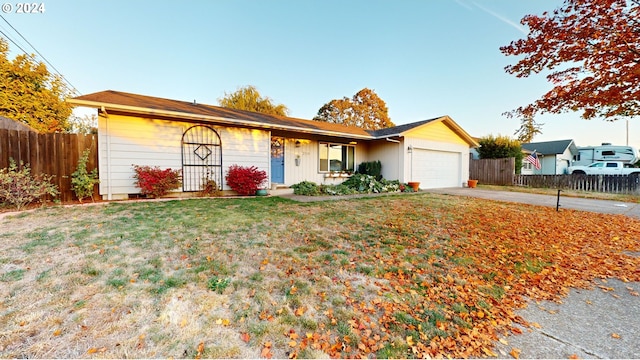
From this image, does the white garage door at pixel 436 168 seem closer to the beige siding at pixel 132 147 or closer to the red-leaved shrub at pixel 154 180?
the beige siding at pixel 132 147

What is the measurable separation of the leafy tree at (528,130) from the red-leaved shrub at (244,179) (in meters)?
36.2

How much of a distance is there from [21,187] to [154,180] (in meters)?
2.50

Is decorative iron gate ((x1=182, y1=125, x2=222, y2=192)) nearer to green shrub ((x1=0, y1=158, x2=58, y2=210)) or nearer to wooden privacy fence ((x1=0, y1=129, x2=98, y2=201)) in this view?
wooden privacy fence ((x1=0, y1=129, x2=98, y2=201))

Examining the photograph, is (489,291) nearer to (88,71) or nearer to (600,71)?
(600,71)

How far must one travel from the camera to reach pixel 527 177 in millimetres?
15133

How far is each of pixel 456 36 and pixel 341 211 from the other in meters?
9.31

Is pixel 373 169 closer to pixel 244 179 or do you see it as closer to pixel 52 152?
pixel 244 179

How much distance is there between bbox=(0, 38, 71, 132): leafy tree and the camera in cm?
1196

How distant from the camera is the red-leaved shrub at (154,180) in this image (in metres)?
7.17

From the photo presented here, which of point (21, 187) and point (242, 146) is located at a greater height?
point (242, 146)

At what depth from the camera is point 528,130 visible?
31.6 meters

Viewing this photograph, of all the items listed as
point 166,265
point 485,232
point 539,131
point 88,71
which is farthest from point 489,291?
point 539,131

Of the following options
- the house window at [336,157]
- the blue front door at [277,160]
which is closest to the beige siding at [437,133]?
the house window at [336,157]

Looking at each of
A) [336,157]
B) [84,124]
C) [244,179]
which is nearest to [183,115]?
[244,179]
